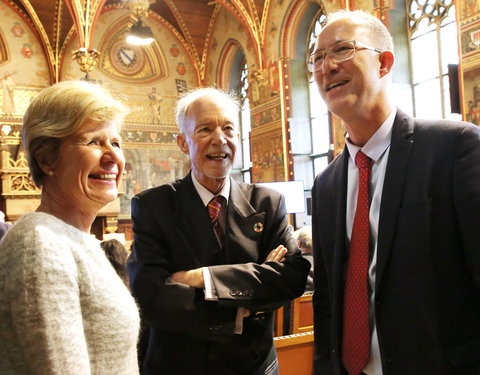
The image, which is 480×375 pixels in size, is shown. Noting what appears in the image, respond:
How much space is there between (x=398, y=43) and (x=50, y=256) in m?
10.1

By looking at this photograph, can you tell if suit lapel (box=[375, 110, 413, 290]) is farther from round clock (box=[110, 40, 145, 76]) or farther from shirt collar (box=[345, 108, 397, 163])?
round clock (box=[110, 40, 145, 76])

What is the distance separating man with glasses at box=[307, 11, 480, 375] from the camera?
164cm

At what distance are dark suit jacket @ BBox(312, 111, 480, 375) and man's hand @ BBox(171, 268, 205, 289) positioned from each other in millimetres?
707

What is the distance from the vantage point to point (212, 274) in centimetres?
201

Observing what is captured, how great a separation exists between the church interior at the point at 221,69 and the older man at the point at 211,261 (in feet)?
15.4

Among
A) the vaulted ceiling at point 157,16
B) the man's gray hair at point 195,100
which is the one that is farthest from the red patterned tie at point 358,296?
the vaulted ceiling at point 157,16

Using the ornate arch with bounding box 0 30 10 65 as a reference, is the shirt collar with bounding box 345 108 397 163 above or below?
below

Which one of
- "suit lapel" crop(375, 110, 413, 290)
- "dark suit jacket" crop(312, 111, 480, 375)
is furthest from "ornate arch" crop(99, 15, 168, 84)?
"dark suit jacket" crop(312, 111, 480, 375)

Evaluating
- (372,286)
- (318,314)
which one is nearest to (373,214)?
(372,286)

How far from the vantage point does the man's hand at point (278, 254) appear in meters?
2.14

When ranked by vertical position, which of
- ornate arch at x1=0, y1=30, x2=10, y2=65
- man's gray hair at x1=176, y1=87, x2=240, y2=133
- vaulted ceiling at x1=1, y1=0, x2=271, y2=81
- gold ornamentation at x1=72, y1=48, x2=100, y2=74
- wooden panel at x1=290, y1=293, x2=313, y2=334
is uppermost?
vaulted ceiling at x1=1, y1=0, x2=271, y2=81

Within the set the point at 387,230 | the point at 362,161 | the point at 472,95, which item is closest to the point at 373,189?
the point at 362,161

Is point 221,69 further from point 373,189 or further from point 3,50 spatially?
point 373,189

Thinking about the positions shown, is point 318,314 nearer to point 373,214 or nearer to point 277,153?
point 373,214
